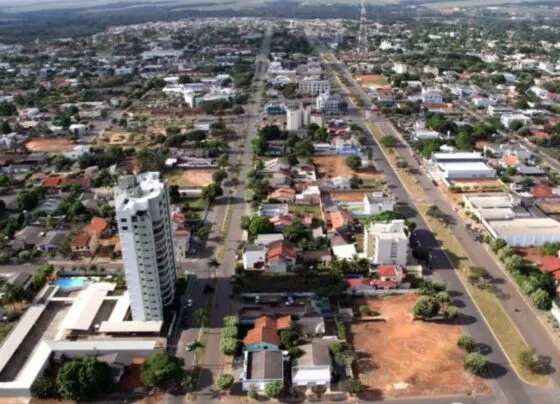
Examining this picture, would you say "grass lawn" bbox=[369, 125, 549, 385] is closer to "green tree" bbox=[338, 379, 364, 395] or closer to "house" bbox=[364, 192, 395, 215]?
"house" bbox=[364, 192, 395, 215]

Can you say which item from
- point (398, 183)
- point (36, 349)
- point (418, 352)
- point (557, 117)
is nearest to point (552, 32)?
point (557, 117)

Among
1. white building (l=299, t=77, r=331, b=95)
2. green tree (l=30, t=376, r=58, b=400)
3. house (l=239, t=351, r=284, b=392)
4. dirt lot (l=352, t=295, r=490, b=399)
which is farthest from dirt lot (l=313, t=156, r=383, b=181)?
green tree (l=30, t=376, r=58, b=400)

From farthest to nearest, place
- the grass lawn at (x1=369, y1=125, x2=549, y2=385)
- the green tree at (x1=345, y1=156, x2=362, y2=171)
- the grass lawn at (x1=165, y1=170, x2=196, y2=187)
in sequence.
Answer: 1. the green tree at (x1=345, y1=156, x2=362, y2=171)
2. the grass lawn at (x1=165, y1=170, x2=196, y2=187)
3. the grass lawn at (x1=369, y1=125, x2=549, y2=385)

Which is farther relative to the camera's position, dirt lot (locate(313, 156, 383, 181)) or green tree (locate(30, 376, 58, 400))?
dirt lot (locate(313, 156, 383, 181))

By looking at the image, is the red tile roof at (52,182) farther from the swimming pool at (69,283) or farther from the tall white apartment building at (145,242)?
the tall white apartment building at (145,242)

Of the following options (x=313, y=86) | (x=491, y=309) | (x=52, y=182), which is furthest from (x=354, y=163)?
(x=313, y=86)

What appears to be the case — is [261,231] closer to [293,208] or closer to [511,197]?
[293,208]
